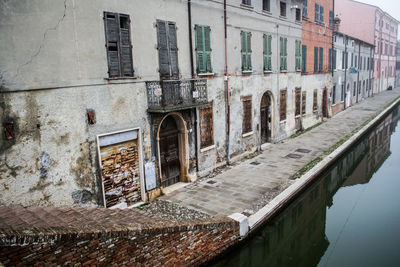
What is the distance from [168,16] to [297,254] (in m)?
8.24

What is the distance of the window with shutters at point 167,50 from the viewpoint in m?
9.63

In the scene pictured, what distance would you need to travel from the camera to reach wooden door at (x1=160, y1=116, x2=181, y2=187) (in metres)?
10.4

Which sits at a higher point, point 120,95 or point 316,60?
point 316,60

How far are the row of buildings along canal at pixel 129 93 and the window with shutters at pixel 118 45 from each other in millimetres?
29

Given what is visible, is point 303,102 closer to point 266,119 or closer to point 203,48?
point 266,119

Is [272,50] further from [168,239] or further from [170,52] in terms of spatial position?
[168,239]

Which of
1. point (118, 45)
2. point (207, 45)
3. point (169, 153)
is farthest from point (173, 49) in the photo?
point (169, 153)

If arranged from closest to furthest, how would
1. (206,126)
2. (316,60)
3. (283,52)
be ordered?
(206,126)
(283,52)
(316,60)

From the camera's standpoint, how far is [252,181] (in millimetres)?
11156

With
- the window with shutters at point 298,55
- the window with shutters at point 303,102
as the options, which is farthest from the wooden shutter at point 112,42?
the window with shutters at point 303,102

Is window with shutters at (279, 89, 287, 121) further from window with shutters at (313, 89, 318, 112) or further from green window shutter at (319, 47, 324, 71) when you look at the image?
green window shutter at (319, 47, 324, 71)

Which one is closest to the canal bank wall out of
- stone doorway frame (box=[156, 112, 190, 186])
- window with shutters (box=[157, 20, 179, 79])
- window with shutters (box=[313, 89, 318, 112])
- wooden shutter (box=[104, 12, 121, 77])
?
stone doorway frame (box=[156, 112, 190, 186])

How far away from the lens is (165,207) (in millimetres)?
9078

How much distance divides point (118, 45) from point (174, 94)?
2.37 metres
